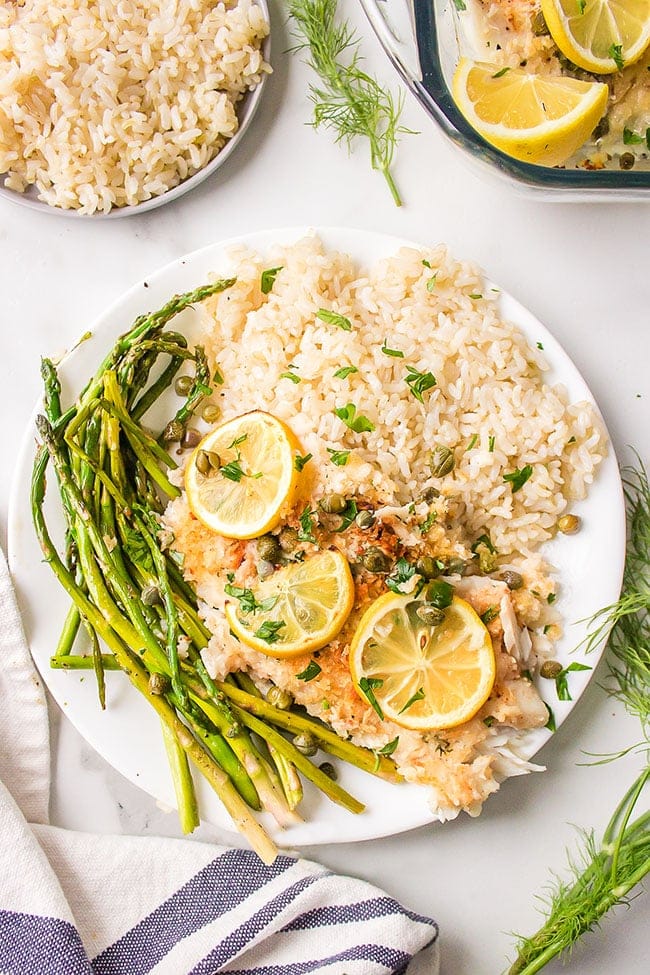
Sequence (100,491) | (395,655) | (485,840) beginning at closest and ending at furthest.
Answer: (395,655) < (100,491) < (485,840)

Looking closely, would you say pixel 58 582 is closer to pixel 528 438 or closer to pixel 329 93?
pixel 528 438

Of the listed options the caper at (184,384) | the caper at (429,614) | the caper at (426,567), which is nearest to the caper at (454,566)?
the caper at (426,567)

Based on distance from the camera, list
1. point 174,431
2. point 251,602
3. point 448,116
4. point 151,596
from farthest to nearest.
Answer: point 174,431, point 151,596, point 251,602, point 448,116

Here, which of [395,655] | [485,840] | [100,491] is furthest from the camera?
[485,840]

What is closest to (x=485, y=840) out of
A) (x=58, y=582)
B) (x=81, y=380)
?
(x=58, y=582)

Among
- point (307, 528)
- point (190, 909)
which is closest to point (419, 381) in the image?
point (307, 528)

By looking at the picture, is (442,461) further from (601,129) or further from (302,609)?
(601,129)

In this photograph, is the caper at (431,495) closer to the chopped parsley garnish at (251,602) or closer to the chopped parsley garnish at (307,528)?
the chopped parsley garnish at (307,528)

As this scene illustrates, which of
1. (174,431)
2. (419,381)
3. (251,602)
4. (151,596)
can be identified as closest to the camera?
(251,602)
